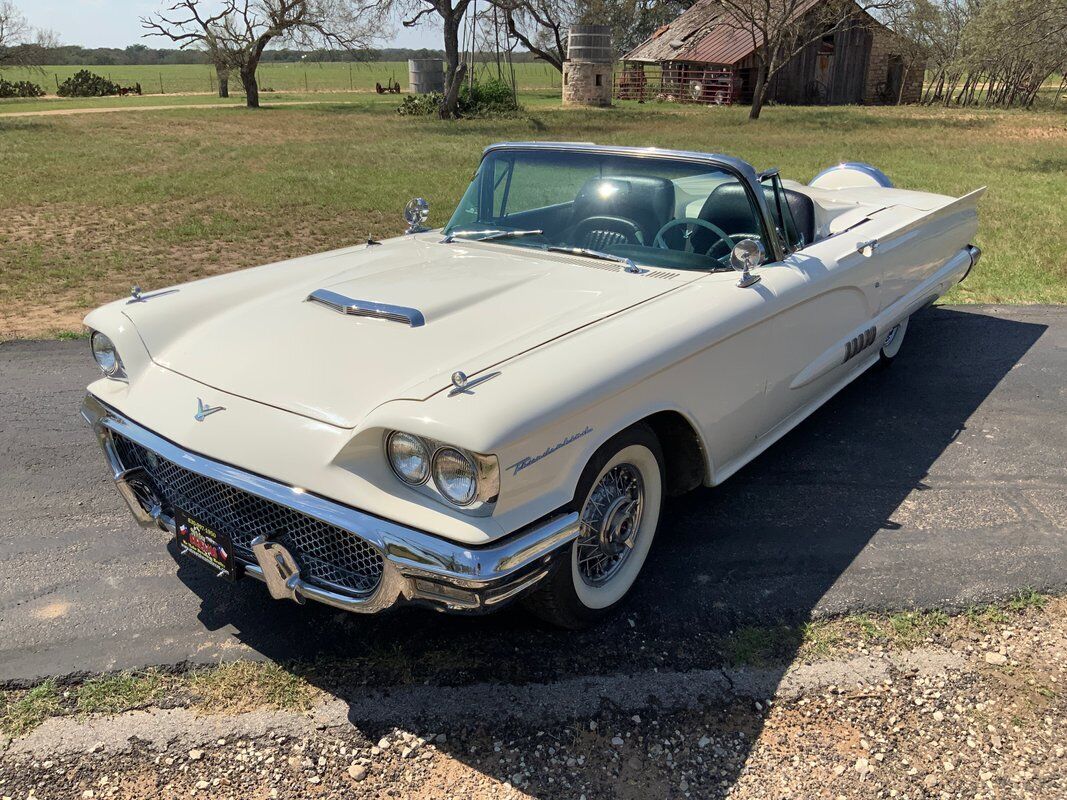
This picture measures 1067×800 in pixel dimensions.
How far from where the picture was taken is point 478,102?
2825 centimetres

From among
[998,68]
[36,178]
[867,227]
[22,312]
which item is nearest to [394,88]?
[998,68]

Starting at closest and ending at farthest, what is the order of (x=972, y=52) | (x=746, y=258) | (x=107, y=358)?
(x=107, y=358) → (x=746, y=258) → (x=972, y=52)

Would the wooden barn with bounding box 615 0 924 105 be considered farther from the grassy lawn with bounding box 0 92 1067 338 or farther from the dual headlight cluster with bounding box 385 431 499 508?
the dual headlight cluster with bounding box 385 431 499 508

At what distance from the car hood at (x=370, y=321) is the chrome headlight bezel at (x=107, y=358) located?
0.39 feet

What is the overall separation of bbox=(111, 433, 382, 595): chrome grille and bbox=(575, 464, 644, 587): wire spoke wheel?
2.28 feet

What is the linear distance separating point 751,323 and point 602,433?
38.9 inches

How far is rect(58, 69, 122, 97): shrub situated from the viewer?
40844 millimetres

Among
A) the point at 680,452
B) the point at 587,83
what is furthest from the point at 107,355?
the point at 587,83

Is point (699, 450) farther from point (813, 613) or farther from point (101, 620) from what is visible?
point (101, 620)

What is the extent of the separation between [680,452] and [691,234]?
3.42 feet

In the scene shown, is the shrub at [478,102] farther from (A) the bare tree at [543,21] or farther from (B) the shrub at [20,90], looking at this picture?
(B) the shrub at [20,90]

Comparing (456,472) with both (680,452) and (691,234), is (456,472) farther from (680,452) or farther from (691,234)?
(691,234)

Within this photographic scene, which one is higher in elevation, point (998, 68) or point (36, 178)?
point (998, 68)

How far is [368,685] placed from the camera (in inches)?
103
